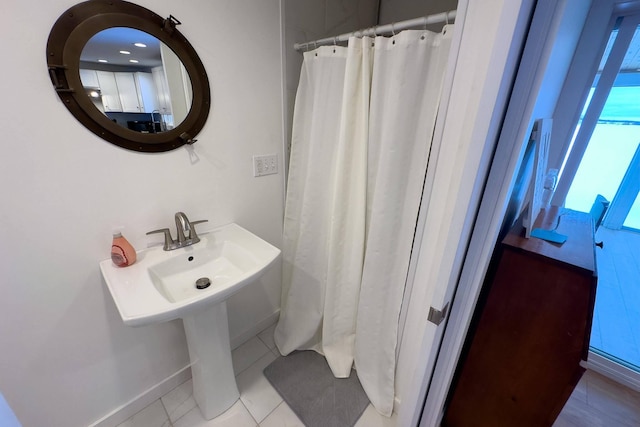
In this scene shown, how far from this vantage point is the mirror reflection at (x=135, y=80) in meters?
0.90

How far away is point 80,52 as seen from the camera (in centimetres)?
85

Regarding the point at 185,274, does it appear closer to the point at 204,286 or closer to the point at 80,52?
the point at 204,286

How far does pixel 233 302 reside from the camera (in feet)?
5.16

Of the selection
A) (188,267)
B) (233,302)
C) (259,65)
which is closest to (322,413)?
(233,302)

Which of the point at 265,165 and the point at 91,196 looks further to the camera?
the point at 265,165

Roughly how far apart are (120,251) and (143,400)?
3.02 feet

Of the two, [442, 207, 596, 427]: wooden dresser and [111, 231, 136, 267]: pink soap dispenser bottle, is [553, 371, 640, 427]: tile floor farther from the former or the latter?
[111, 231, 136, 267]: pink soap dispenser bottle

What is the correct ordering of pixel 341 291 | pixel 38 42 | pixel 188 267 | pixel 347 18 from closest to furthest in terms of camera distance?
pixel 38 42 → pixel 188 267 → pixel 341 291 → pixel 347 18

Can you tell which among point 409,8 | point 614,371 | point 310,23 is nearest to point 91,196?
point 310,23

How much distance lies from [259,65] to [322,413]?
1888 mm

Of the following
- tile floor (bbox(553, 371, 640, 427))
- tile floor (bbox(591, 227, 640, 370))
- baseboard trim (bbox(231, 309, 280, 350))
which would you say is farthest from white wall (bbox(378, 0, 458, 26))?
tile floor (bbox(553, 371, 640, 427))

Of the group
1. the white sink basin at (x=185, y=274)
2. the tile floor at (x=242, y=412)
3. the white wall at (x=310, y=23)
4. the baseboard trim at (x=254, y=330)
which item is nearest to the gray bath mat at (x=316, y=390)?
the tile floor at (x=242, y=412)

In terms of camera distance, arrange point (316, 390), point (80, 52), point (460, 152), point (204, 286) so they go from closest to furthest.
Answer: point (460, 152) < point (80, 52) < point (204, 286) < point (316, 390)

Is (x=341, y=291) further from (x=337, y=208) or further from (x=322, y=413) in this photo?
(x=322, y=413)
